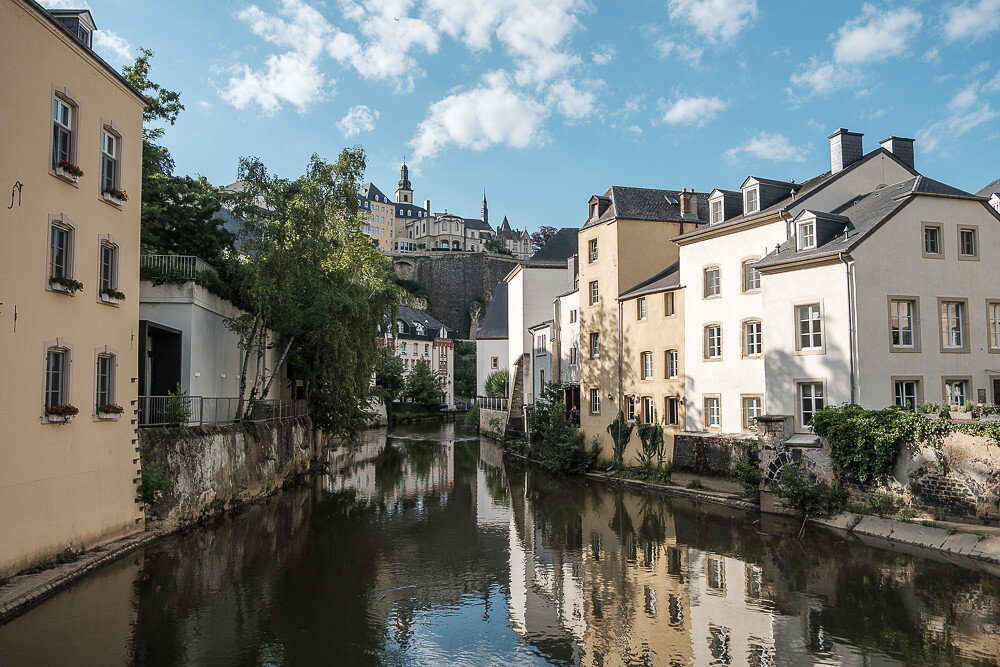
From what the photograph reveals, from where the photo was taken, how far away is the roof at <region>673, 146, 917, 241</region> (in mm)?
23734

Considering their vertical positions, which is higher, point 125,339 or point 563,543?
point 125,339

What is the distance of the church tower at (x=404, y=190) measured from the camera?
148750mm

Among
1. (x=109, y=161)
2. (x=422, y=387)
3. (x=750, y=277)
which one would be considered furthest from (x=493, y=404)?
(x=109, y=161)

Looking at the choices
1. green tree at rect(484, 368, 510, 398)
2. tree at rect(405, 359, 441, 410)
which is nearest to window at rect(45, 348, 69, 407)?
green tree at rect(484, 368, 510, 398)

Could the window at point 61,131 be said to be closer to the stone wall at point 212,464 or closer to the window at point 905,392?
the stone wall at point 212,464

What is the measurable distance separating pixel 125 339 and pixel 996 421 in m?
19.1

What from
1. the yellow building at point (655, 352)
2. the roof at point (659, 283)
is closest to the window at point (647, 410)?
the yellow building at point (655, 352)

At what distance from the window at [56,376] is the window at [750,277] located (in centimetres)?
2025

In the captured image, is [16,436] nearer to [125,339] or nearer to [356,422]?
[125,339]

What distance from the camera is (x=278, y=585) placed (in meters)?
13.2

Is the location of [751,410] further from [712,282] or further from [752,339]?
[712,282]

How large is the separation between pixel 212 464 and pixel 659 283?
60.0 feet

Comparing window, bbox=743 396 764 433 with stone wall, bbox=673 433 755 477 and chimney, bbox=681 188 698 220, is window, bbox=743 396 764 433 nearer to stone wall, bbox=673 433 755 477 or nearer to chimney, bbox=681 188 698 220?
stone wall, bbox=673 433 755 477

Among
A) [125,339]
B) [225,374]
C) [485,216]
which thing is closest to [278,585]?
[125,339]
